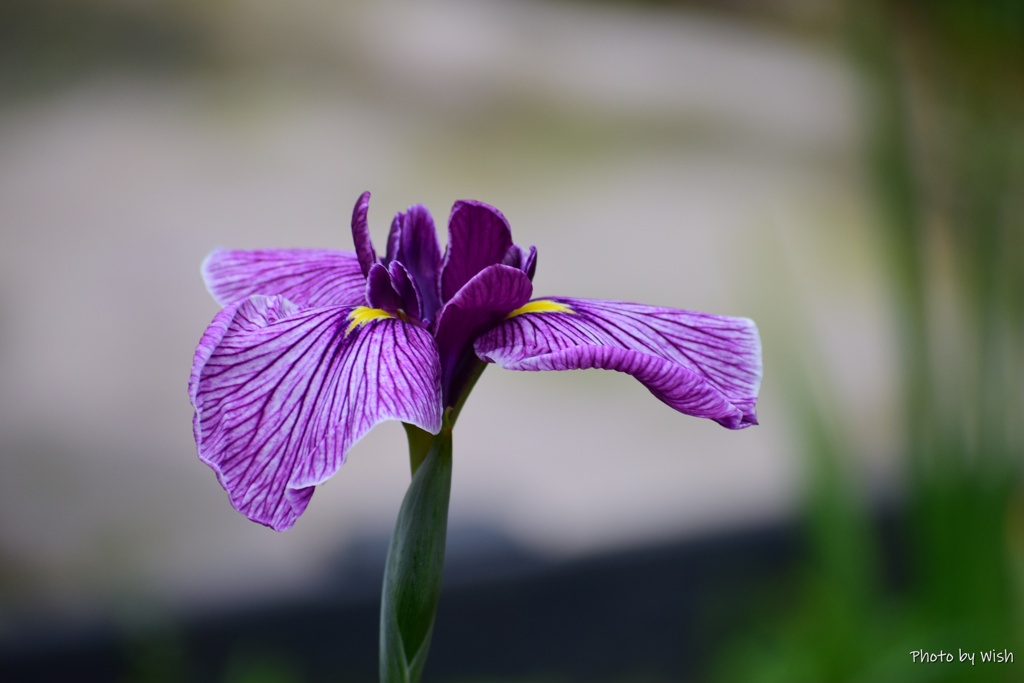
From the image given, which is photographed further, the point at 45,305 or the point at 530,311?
the point at 45,305

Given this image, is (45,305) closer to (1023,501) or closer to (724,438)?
(724,438)

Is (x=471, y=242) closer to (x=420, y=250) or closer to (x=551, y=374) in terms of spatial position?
(x=420, y=250)

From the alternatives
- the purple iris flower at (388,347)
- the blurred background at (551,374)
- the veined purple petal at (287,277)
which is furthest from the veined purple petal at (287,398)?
the blurred background at (551,374)

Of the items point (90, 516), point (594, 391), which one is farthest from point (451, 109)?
point (90, 516)

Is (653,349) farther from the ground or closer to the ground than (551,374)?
farther from the ground

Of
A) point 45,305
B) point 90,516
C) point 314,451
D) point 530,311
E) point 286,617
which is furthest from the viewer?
point 45,305

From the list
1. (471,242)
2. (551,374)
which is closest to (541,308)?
(471,242)

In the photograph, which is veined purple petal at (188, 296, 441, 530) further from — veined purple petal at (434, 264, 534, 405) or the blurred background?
the blurred background
